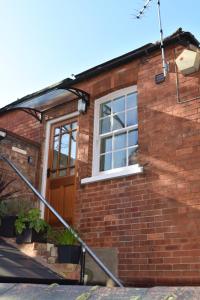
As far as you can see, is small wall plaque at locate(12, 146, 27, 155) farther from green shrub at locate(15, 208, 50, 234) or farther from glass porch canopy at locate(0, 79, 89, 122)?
green shrub at locate(15, 208, 50, 234)

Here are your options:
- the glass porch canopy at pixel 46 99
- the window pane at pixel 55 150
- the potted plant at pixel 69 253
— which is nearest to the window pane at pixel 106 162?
the glass porch canopy at pixel 46 99

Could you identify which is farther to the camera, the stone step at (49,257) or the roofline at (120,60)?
the roofline at (120,60)

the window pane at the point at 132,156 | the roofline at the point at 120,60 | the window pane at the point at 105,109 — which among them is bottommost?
the window pane at the point at 132,156

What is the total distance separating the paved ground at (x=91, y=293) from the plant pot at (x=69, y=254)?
310 centimetres

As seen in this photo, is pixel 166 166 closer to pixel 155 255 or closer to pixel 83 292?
pixel 155 255

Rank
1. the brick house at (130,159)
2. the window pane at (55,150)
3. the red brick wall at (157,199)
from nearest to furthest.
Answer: the red brick wall at (157,199)
the brick house at (130,159)
the window pane at (55,150)

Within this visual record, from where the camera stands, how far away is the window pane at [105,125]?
7480mm

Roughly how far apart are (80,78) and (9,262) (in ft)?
13.6

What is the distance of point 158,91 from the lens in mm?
6484

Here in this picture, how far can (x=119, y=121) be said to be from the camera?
7.30 meters

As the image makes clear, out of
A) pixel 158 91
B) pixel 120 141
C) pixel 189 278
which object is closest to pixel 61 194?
pixel 120 141

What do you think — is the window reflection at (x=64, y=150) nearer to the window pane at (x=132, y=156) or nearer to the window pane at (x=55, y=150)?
the window pane at (x=55, y=150)

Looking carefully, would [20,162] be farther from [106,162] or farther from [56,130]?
[106,162]

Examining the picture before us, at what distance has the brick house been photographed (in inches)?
221
